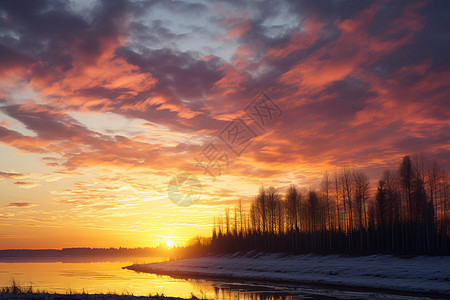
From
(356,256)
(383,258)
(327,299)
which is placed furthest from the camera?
(356,256)

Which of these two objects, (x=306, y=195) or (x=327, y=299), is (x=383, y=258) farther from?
(x=306, y=195)

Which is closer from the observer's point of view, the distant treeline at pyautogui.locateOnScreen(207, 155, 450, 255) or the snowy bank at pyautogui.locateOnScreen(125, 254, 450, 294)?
the snowy bank at pyautogui.locateOnScreen(125, 254, 450, 294)

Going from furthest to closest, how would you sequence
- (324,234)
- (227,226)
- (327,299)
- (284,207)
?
(227,226), (284,207), (324,234), (327,299)

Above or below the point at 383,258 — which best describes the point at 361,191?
above

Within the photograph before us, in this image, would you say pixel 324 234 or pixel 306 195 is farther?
pixel 306 195

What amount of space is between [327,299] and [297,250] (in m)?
57.9

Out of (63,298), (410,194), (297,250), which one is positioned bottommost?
(297,250)

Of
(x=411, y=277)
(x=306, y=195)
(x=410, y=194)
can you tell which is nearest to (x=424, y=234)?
(x=410, y=194)

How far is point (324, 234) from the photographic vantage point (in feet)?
284

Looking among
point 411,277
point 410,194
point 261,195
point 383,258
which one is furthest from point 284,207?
point 411,277

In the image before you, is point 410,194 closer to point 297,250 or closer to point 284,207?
point 297,250

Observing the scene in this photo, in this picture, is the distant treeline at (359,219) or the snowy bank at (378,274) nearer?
the snowy bank at (378,274)

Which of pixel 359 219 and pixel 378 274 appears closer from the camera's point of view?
pixel 378 274

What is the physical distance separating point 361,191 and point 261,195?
3745 cm
